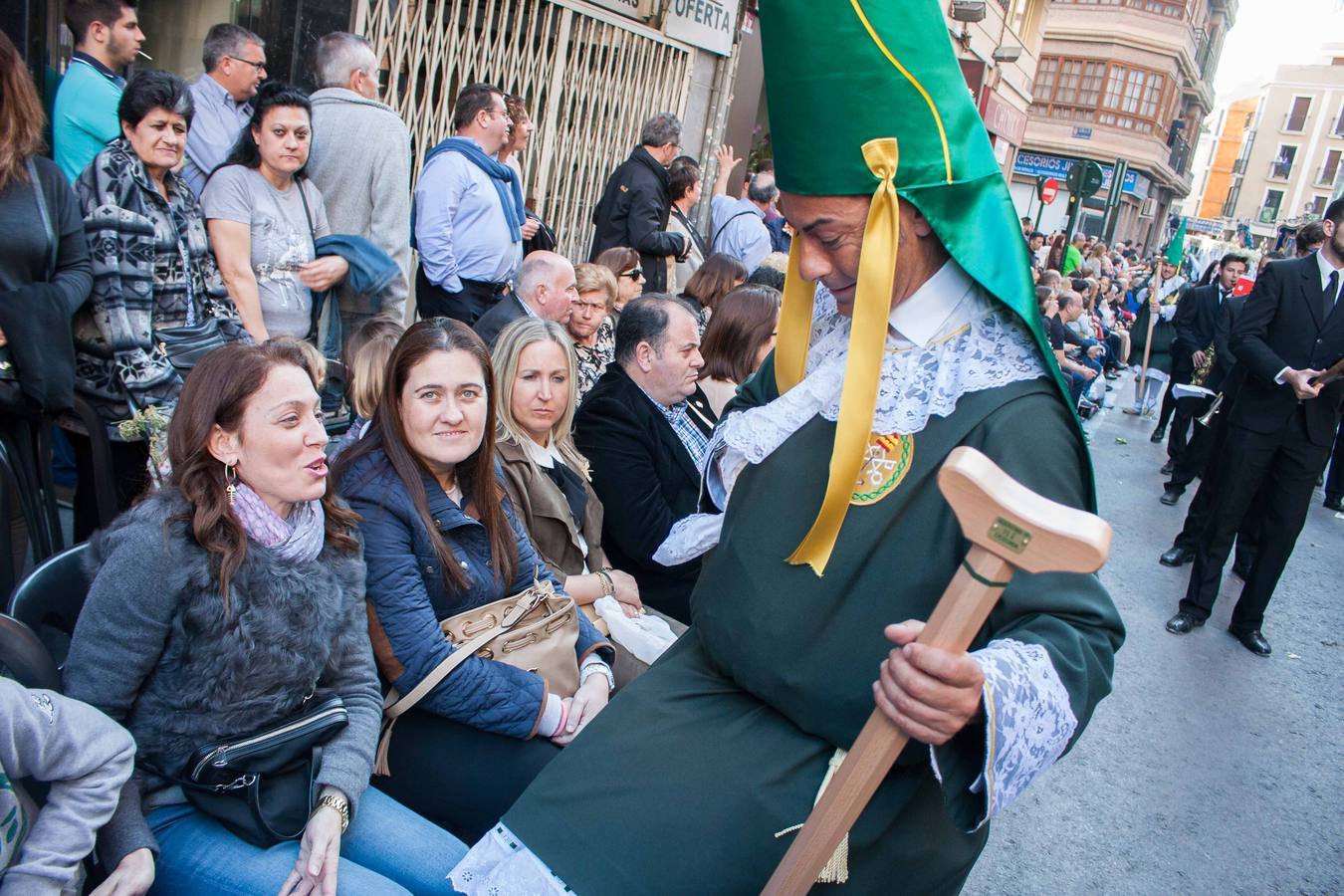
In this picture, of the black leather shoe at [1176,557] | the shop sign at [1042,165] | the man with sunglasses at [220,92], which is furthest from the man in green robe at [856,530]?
the shop sign at [1042,165]

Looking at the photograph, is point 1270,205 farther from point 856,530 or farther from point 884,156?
point 856,530

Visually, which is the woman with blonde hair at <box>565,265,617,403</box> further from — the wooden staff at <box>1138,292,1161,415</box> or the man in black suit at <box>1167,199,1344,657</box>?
the wooden staff at <box>1138,292,1161,415</box>

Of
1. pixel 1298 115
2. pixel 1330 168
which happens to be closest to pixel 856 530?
pixel 1330 168

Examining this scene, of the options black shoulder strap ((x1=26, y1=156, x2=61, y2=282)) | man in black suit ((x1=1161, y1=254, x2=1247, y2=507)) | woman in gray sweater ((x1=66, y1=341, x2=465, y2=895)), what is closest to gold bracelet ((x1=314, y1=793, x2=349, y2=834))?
woman in gray sweater ((x1=66, y1=341, x2=465, y2=895))

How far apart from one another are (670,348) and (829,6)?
7.15 feet

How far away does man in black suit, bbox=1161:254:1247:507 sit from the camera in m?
7.85

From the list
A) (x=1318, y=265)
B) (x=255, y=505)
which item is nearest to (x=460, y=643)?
(x=255, y=505)

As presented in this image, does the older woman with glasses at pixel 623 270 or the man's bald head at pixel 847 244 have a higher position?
the man's bald head at pixel 847 244

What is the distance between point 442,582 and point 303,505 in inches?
17.4

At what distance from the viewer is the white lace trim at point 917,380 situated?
1.49 m

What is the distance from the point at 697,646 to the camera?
1.72m

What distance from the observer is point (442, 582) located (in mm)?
2424

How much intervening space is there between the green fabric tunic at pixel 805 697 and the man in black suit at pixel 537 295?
2877 millimetres

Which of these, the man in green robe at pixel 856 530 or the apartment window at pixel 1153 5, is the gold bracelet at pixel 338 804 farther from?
the apartment window at pixel 1153 5
